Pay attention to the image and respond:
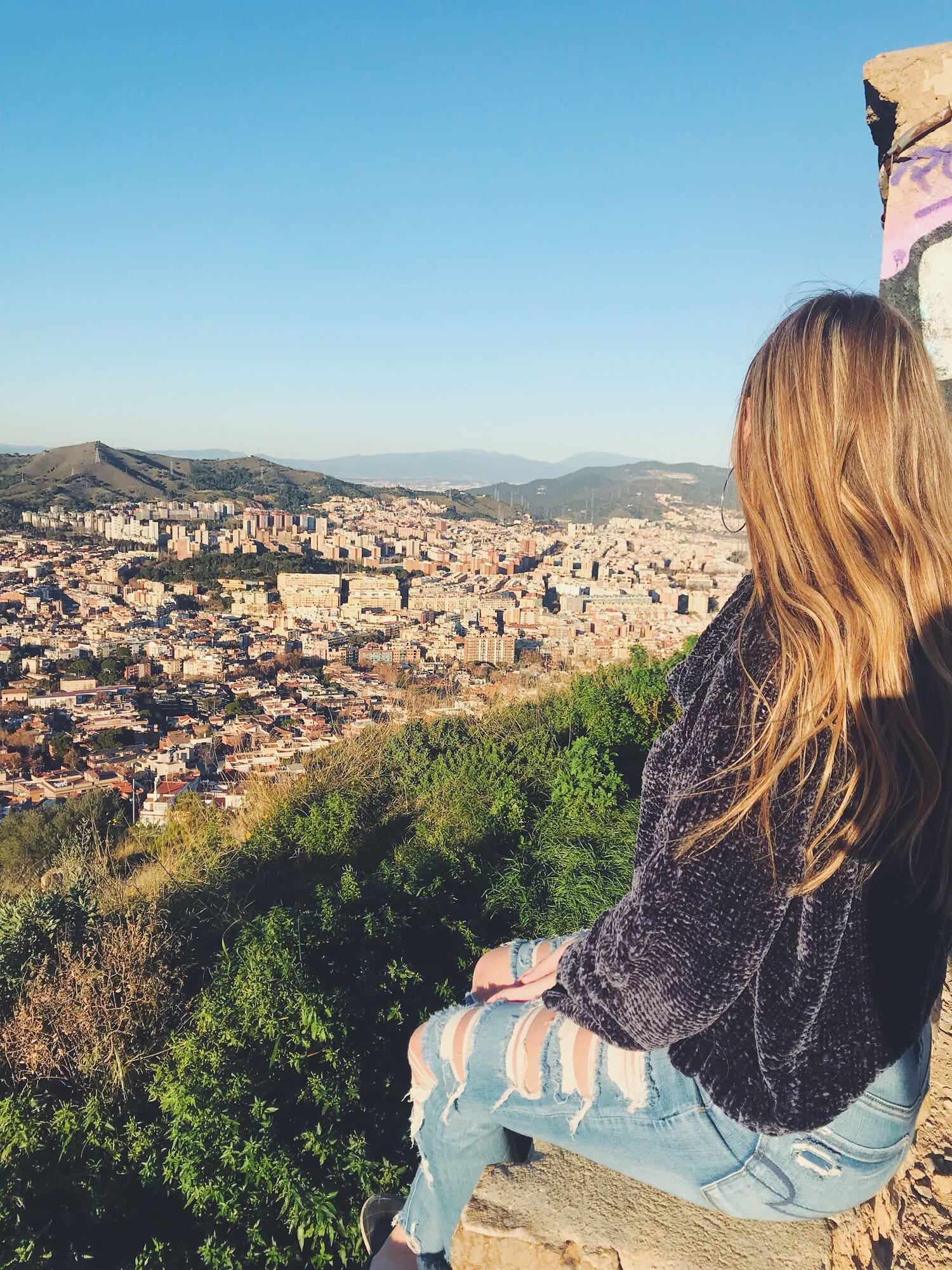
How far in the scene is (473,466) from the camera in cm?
10469

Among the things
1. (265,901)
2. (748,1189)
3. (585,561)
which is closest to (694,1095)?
(748,1189)

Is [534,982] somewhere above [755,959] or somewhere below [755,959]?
below

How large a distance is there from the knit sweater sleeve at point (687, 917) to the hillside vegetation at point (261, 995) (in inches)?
46.4

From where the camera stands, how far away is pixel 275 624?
24.4 m

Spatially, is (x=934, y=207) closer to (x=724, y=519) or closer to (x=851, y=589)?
(x=724, y=519)

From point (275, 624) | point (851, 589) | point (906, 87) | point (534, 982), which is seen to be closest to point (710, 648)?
point (851, 589)

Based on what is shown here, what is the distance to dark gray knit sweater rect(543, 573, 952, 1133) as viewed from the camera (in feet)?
3.01

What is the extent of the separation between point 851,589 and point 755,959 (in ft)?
1.41

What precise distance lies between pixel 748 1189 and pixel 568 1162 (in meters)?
0.31

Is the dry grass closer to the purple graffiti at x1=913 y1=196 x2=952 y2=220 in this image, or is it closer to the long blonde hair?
the long blonde hair

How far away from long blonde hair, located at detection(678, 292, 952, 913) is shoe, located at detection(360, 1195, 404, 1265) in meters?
1.01

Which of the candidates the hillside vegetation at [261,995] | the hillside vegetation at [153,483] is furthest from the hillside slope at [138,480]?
the hillside vegetation at [261,995]

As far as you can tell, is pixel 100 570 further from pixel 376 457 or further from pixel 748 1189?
pixel 376 457

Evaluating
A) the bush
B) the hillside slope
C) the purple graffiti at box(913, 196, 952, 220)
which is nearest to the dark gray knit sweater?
the purple graffiti at box(913, 196, 952, 220)
